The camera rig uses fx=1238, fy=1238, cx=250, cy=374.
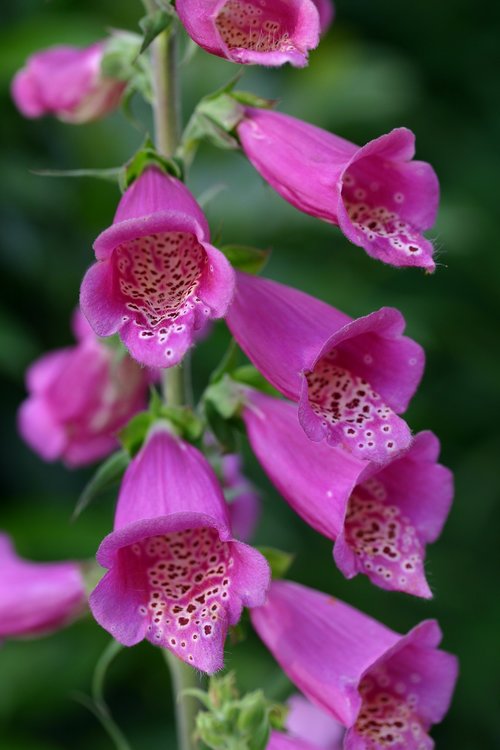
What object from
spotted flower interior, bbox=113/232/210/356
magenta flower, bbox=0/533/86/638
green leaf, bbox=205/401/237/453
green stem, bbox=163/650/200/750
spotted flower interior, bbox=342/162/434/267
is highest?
spotted flower interior, bbox=342/162/434/267

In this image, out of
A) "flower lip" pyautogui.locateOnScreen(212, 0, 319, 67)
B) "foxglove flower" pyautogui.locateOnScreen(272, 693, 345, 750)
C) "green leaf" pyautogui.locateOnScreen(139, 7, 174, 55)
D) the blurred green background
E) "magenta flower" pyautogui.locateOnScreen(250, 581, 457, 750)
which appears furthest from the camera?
the blurred green background

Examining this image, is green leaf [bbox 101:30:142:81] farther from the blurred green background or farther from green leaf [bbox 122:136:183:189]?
the blurred green background

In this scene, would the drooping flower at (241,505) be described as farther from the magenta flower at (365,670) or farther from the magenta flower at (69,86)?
the magenta flower at (69,86)

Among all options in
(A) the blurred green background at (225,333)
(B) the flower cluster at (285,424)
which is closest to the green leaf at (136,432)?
(B) the flower cluster at (285,424)

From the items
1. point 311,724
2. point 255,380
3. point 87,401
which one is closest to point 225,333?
point 87,401

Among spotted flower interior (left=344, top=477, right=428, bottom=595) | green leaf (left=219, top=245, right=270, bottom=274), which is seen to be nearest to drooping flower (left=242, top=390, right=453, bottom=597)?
spotted flower interior (left=344, top=477, right=428, bottom=595)

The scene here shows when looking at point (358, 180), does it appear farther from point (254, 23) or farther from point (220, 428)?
point (220, 428)

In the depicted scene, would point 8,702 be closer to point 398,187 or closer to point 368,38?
point 398,187
